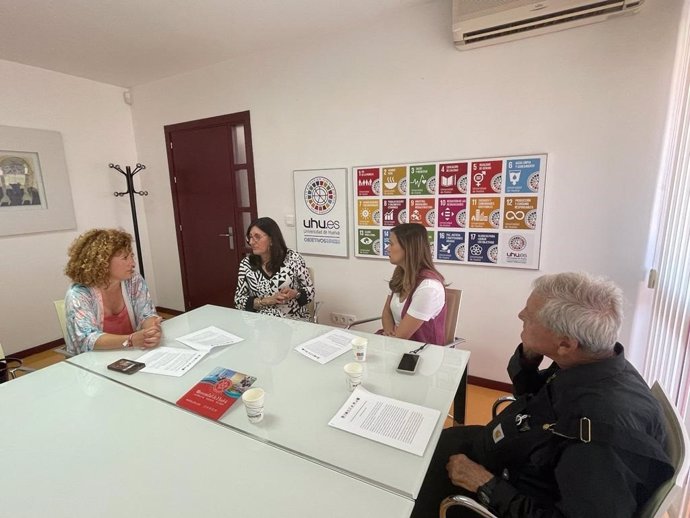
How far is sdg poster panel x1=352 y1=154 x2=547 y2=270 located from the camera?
226 centimetres

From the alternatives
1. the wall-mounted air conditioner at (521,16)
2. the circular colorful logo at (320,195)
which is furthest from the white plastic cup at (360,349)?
the wall-mounted air conditioner at (521,16)

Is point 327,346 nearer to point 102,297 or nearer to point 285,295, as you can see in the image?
point 285,295

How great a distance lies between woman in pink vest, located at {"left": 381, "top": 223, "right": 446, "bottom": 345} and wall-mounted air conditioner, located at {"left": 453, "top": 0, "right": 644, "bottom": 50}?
1303 millimetres

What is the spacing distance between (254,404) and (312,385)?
29cm

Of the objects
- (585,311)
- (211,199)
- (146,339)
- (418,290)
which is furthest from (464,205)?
(211,199)

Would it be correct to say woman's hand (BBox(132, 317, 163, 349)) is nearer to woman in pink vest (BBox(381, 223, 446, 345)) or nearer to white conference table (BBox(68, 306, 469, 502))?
white conference table (BBox(68, 306, 469, 502))

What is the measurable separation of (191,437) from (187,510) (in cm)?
26

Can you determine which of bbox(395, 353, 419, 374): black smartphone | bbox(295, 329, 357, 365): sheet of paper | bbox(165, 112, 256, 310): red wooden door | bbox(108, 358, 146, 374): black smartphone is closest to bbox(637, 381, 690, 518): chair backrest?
bbox(395, 353, 419, 374): black smartphone

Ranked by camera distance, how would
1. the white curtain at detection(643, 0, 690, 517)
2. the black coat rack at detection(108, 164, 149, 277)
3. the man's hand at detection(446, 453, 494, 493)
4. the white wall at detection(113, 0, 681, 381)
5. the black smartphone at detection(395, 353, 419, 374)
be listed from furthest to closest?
1. the black coat rack at detection(108, 164, 149, 277)
2. the white wall at detection(113, 0, 681, 381)
3. the white curtain at detection(643, 0, 690, 517)
4. the black smartphone at detection(395, 353, 419, 374)
5. the man's hand at detection(446, 453, 494, 493)

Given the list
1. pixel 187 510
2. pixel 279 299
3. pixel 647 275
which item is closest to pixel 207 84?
pixel 279 299

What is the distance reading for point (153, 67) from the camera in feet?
10.8

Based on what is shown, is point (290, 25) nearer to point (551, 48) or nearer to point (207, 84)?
point (207, 84)

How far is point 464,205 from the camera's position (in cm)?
244

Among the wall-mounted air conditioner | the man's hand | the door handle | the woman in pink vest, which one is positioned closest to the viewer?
the man's hand
